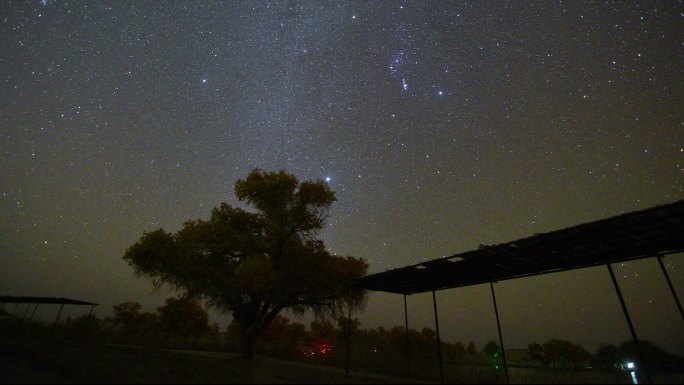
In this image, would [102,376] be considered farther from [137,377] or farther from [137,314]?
[137,314]

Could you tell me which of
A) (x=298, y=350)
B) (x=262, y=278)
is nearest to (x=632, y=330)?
(x=262, y=278)

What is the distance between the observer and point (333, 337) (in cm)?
5428

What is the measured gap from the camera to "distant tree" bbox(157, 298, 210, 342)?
4662cm

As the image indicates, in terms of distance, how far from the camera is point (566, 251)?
1070 centimetres

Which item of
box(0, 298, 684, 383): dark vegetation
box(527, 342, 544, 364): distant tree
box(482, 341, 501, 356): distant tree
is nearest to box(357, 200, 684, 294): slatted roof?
box(0, 298, 684, 383): dark vegetation

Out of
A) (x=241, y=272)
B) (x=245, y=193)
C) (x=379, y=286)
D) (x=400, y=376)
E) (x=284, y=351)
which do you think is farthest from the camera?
(x=284, y=351)

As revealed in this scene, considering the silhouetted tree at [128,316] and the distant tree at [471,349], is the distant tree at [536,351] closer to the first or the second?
the distant tree at [471,349]

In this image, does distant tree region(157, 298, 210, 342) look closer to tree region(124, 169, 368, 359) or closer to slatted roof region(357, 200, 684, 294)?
tree region(124, 169, 368, 359)

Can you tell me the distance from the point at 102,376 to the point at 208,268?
9.45m

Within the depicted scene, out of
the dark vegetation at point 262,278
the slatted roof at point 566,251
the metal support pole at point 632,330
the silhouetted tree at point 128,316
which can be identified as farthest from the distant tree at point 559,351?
the silhouetted tree at point 128,316

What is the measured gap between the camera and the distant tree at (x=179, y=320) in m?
46.6

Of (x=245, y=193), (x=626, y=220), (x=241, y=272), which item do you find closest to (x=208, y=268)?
(x=241, y=272)

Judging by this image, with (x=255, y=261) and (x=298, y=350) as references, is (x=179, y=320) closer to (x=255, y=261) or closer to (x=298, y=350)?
(x=298, y=350)

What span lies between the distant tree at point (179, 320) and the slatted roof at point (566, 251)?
141 ft
